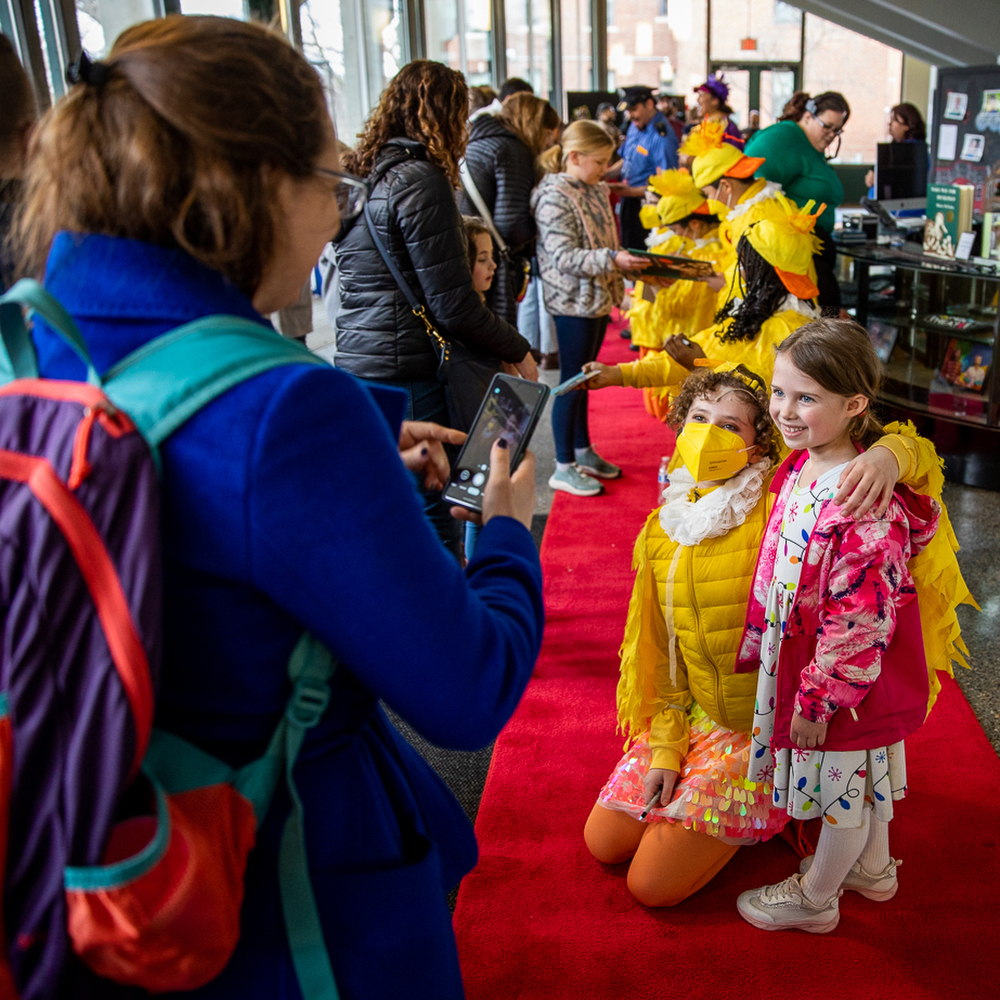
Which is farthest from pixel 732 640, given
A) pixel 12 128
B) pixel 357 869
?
pixel 12 128

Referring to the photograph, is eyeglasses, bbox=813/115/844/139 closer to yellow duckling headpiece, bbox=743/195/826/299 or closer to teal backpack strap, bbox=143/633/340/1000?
yellow duckling headpiece, bbox=743/195/826/299

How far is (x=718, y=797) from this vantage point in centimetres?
192

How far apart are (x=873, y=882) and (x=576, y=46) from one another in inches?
459

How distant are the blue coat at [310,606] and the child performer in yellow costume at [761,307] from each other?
6.83ft

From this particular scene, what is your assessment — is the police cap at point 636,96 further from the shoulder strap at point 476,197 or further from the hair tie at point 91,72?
the hair tie at point 91,72

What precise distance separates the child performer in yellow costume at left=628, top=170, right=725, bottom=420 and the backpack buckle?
10.2 feet

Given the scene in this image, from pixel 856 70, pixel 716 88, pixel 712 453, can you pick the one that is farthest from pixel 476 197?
pixel 856 70

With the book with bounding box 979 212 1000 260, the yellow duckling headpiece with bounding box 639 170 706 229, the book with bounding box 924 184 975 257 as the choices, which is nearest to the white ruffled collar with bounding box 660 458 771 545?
the yellow duckling headpiece with bounding box 639 170 706 229

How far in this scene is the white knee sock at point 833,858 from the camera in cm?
177

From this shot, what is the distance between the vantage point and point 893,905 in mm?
1890

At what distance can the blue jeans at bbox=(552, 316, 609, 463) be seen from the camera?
4.02 metres

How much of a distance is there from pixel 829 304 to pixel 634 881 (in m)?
2.31

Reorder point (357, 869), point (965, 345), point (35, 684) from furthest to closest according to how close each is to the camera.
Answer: point (965, 345), point (357, 869), point (35, 684)

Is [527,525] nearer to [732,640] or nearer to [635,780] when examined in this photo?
[732,640]
